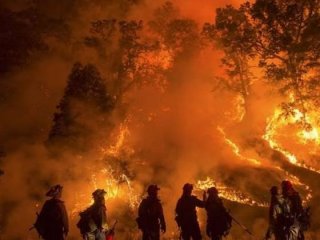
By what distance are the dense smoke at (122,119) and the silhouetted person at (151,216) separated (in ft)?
23.1

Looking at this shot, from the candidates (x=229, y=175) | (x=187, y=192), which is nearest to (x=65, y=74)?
(x=229, y=175)

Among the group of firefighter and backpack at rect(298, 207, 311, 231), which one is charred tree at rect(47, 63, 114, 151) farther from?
backpack at rect(298, 207, 311, 231)

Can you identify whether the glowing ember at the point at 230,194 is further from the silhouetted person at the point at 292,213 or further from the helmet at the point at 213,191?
the helmet at the point at 213,191

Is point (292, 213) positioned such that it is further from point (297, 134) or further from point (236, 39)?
point (297, 134)

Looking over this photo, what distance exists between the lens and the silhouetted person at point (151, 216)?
12.1 metres

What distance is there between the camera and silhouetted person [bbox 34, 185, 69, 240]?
1115cm

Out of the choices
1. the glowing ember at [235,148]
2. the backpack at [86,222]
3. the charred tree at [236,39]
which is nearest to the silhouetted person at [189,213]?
the backpack at [86,222]

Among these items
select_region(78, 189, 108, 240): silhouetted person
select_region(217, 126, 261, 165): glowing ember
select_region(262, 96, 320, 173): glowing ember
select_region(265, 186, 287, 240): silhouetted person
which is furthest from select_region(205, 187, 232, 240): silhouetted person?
select_region(217, 126, 261, 165): glowing ember

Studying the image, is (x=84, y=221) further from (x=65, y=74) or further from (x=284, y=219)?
(x=65, y=74)

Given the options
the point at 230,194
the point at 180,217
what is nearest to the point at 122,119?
the point at 230,194

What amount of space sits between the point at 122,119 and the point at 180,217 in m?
19.8

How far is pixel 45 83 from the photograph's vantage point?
135ft

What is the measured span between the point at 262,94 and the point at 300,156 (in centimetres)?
811

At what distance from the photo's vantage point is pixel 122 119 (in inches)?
1255
